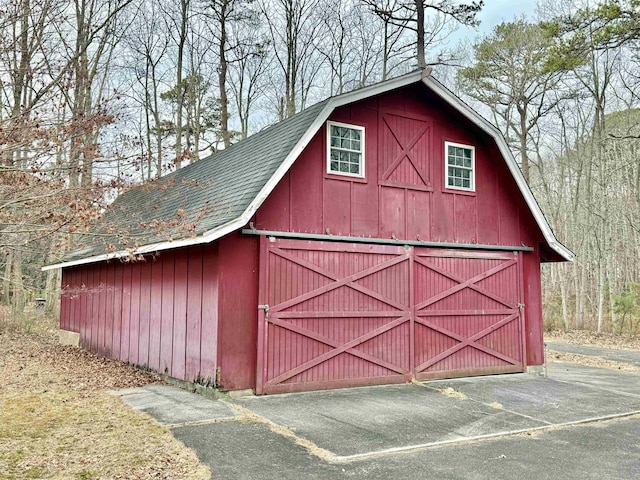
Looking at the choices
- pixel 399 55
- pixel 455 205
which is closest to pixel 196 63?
pixel 399 55

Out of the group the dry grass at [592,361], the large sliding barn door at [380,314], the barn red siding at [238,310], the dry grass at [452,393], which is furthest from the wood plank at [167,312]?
the dry grass at [592,361]

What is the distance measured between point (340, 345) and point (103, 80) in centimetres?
1690

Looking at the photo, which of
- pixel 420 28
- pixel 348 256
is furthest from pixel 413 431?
pixel 420 28

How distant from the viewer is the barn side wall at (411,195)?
9578 millimetres

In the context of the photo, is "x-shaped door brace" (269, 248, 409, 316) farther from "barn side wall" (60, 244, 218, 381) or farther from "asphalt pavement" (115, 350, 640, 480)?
"asphalt pavement" (115, 350, 640, 480)

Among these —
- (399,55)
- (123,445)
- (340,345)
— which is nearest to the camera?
(123,445)

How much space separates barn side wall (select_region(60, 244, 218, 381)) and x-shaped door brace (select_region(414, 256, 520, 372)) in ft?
12.7

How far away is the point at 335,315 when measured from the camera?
31.5 feet

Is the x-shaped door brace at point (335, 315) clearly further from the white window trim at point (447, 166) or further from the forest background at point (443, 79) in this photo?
the forest background at point (443, 79)

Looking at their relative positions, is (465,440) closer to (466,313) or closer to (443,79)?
(466,313)

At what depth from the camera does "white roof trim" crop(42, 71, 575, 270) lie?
8195 mm

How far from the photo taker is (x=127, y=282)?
1235cm

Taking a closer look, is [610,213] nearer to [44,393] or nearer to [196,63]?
[196,63]

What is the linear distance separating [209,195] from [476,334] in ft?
18.8
